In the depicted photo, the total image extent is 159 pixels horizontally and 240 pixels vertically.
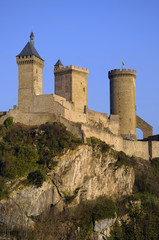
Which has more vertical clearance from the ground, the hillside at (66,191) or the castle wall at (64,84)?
the castle wall at (64,84)

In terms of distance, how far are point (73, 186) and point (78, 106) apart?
12063mm

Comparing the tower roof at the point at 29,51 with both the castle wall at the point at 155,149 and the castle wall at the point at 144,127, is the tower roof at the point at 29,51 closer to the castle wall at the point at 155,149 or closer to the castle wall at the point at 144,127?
the castle wall at the point at 155,149

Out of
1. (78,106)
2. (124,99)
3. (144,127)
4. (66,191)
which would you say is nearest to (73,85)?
(78,106)

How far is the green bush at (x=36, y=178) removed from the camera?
163ft

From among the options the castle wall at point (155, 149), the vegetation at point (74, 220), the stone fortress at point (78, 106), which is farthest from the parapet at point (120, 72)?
the vegetation at point (74, 220)

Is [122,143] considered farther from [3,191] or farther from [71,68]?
[3,191]

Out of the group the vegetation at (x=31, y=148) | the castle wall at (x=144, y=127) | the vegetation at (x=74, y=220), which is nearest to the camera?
the vegetation at (x=74, y=220)

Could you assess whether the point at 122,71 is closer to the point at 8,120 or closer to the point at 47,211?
the point at 8,120

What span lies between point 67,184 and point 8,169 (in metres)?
5.72

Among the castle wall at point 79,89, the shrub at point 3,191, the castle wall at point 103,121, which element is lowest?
the shrub at point 3,191

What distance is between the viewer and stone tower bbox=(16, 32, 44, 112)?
5722cm

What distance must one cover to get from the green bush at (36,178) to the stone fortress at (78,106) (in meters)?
6.79

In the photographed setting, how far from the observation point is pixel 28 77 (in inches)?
2277

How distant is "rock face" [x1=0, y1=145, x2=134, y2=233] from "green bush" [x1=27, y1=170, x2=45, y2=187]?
1.51 feet
